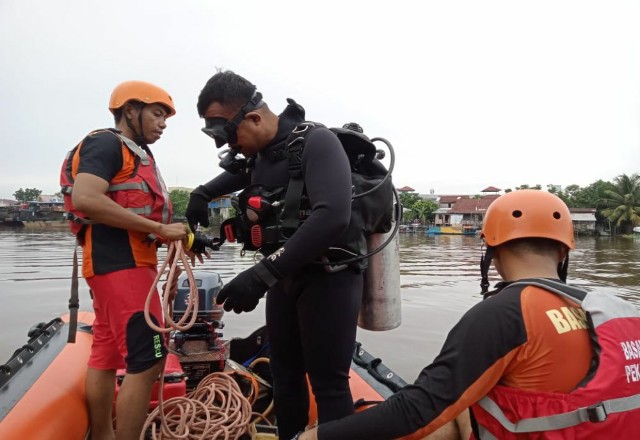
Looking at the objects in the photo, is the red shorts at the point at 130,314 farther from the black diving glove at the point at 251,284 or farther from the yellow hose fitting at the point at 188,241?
the black diving glove at the point at 251,284

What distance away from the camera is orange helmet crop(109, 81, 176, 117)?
243 centimetres

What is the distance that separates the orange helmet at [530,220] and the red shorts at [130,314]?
1.59 meters

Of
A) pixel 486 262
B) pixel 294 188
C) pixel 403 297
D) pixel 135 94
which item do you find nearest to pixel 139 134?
pixel 135 94

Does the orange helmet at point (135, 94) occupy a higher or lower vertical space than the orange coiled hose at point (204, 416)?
higher

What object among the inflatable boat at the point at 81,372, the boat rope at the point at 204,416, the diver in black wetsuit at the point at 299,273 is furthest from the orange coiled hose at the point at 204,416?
the diver in black wetsuit at the point at 299,273

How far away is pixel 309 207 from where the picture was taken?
204 cm

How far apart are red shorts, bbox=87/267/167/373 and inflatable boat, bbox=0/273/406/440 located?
10.6 inches

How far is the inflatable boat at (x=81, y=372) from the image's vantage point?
2.13m

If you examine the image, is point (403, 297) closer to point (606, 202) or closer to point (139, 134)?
point (139, 134)

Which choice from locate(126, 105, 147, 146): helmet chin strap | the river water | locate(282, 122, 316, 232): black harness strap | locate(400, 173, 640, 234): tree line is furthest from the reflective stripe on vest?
locate(400, 173, 640, 234): tree line

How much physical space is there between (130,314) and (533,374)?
1.74 metres

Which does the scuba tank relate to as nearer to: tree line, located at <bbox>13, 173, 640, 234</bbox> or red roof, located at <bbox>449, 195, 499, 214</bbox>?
tree line, located at <bbox>13, 173, 640, 234</bbox>

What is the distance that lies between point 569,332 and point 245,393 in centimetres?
259

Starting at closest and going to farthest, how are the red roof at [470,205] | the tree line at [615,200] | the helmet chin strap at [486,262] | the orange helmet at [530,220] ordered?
the orange helmet at [530,220] < the helmet chin strap at [486,262] < the tree line at [615,200] < the red roof at [470,205]
